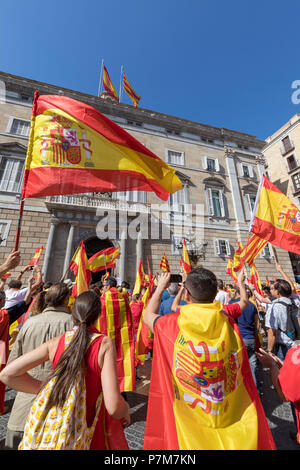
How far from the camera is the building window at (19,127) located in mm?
13968

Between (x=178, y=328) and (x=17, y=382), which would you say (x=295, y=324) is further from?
(x=17, y=382)

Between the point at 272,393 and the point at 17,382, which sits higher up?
the point at 17,382

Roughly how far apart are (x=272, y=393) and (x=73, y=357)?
4449 mm

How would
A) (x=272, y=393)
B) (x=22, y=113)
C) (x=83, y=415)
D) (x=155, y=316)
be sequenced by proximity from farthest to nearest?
(x=22, y=113) < (x=272, y=393) < (x=155, y=316) < (x=83, y=415)

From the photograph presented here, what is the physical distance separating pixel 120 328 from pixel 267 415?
8.68ft

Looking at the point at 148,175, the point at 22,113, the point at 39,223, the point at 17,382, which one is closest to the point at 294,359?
the point at 17,382

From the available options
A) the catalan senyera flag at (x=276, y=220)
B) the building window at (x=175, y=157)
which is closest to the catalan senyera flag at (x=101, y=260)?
the catalan senyera flag at (x=276, y=220)

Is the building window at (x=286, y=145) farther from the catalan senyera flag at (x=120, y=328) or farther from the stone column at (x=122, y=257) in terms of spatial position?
the catalan senyera flag at (x=120, y=328)

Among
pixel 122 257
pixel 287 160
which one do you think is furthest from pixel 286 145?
pixel 122 257

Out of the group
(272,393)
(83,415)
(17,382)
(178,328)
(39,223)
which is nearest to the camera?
(83,415)

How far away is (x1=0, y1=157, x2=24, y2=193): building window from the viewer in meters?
12.7

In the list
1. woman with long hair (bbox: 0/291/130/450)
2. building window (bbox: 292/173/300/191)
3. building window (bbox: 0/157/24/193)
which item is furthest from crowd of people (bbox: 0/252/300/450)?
building window (bbox: 292/173/300/191)

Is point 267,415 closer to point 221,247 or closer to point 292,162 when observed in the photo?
point 221,247

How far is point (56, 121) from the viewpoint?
338 centimetres
